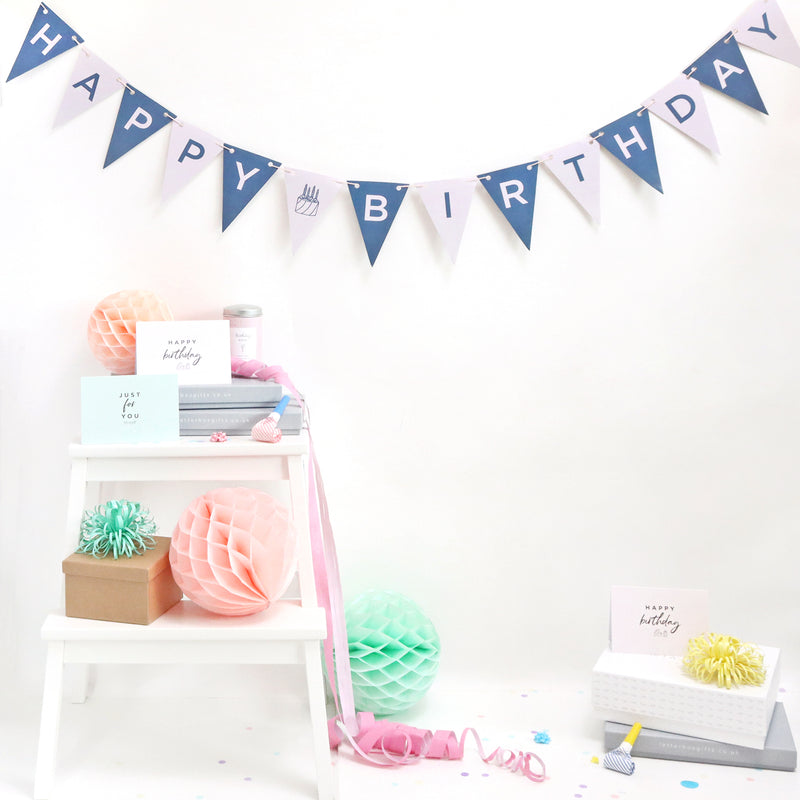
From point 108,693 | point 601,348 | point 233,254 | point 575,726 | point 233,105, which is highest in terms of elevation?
point 233,105

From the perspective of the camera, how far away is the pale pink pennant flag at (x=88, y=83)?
180 cm

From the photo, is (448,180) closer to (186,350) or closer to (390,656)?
(186,350)

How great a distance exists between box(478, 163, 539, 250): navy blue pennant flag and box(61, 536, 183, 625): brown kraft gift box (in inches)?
37.0

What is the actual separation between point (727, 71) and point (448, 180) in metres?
0.58

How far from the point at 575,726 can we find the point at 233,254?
Answer: 1146 mm

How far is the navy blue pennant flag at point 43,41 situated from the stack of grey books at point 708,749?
1637mm

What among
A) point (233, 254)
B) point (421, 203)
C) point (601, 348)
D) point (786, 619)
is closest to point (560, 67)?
point (421, 203)

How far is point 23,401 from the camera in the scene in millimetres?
1891

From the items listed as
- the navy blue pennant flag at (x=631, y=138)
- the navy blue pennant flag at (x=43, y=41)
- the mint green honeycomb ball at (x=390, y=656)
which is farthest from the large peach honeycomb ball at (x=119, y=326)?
the navy blue pennant flag at (x=631, y=138)

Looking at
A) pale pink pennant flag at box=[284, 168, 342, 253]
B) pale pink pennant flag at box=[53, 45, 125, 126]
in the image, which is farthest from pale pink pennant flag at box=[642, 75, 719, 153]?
pale pink pennant flag at box=[53, 45, 125, 126]

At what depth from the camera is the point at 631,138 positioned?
1841 mm

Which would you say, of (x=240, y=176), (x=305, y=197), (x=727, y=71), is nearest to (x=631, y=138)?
A: (x=727, y=71)

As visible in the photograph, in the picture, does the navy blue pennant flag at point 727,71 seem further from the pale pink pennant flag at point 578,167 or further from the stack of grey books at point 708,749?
the stack of grey books at point 708,749

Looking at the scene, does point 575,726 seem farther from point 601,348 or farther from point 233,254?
point 233,254
